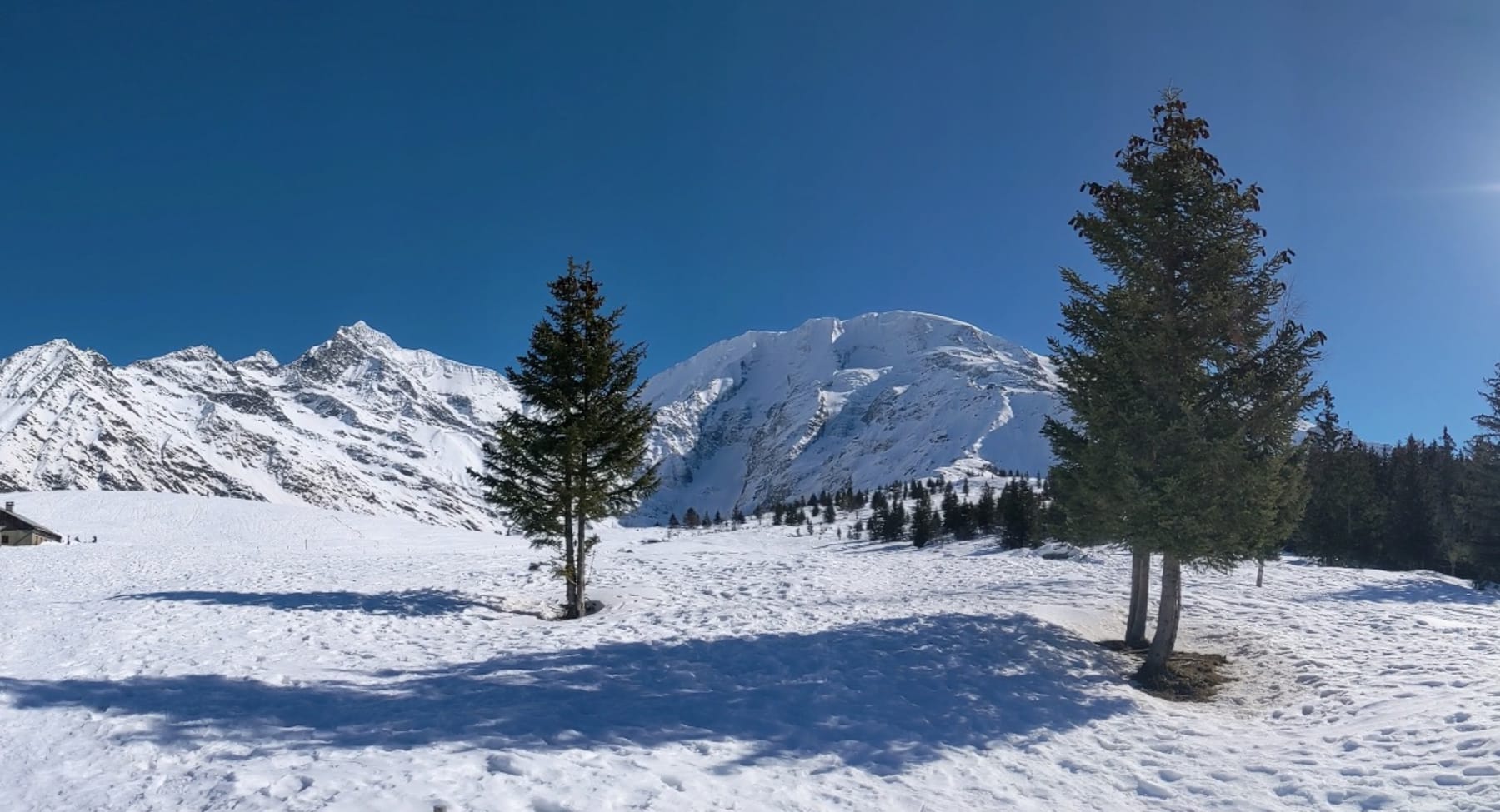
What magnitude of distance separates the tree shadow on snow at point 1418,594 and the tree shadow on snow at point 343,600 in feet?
77.5

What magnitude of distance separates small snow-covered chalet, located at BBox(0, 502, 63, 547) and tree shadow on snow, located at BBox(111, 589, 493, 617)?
3894cm

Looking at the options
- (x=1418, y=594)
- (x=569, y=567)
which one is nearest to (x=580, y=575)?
(x=569, y=567)

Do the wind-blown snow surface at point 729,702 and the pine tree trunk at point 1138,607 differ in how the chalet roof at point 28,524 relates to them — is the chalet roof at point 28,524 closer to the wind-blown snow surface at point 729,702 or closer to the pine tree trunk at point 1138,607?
the wind-blown snow surface at point 729,702

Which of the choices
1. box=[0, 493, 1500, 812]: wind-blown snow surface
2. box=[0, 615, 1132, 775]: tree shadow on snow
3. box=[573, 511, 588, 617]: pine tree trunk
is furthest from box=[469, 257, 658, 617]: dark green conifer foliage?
box=[0, 615, 1132, 775]: tree shadow on snow

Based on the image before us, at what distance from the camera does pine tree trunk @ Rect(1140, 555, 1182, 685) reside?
13.3 meters

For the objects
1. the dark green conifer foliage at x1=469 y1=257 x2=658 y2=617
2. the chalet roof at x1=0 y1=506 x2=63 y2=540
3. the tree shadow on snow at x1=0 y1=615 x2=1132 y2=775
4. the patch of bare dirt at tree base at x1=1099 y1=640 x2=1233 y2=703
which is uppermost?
the dark green conifer foliage at x1=469 y1=257 x2=658 y2=617

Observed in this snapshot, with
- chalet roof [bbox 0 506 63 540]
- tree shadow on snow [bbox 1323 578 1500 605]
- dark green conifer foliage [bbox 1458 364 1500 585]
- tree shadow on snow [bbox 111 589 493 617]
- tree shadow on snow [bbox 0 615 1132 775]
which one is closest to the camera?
tree shadow on snow [bbox 0 615 1132 775]

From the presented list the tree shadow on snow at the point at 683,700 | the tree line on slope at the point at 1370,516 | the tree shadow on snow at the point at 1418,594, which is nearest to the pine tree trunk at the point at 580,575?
the tree shadow on snow at the point at 683,700

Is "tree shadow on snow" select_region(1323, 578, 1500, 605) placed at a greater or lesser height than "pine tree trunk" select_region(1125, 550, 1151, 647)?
lesser

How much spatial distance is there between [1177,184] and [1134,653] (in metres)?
9.30

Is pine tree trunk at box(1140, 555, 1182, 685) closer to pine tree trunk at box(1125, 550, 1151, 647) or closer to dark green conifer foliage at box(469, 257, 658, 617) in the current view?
pine tree trunk at box(1125, 550, 1151, 647)

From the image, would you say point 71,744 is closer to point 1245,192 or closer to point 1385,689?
point 1385,689

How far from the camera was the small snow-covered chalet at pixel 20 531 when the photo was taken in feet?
151

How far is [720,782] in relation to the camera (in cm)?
798
